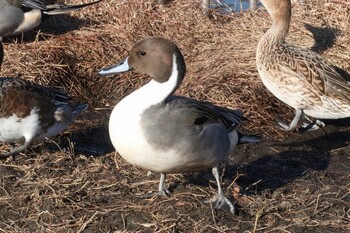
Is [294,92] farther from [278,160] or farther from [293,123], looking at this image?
[278,160]

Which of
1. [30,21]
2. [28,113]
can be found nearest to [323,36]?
[30,21]

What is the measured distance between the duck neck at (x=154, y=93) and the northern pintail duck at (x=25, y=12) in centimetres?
365

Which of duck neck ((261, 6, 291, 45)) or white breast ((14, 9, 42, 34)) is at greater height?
duck neck ((261, 6, 291, 45))

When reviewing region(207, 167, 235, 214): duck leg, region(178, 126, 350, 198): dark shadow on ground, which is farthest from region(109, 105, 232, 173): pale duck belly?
region(178, 126, 350, 198): dark shadow on ground

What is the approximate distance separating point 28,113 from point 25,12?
2.86 meters

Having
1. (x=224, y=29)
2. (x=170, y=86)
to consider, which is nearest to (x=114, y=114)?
(x=170, y=86)

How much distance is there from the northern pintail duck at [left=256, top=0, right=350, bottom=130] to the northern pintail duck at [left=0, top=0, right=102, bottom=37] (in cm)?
255

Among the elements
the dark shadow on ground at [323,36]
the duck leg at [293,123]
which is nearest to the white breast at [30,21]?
the dark shadow on ground at [323,36]

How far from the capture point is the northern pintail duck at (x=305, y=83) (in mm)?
5766

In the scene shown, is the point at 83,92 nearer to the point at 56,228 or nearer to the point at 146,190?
the point at 146,190

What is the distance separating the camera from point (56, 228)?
4.26 meters

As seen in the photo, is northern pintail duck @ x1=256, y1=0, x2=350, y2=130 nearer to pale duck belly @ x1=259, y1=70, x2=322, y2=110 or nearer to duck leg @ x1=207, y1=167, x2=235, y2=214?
pale duck belly @ x1=259, y1=70, x2=322, y2=110

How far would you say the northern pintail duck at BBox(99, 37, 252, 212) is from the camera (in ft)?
13.6

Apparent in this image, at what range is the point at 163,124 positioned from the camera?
4180mm
